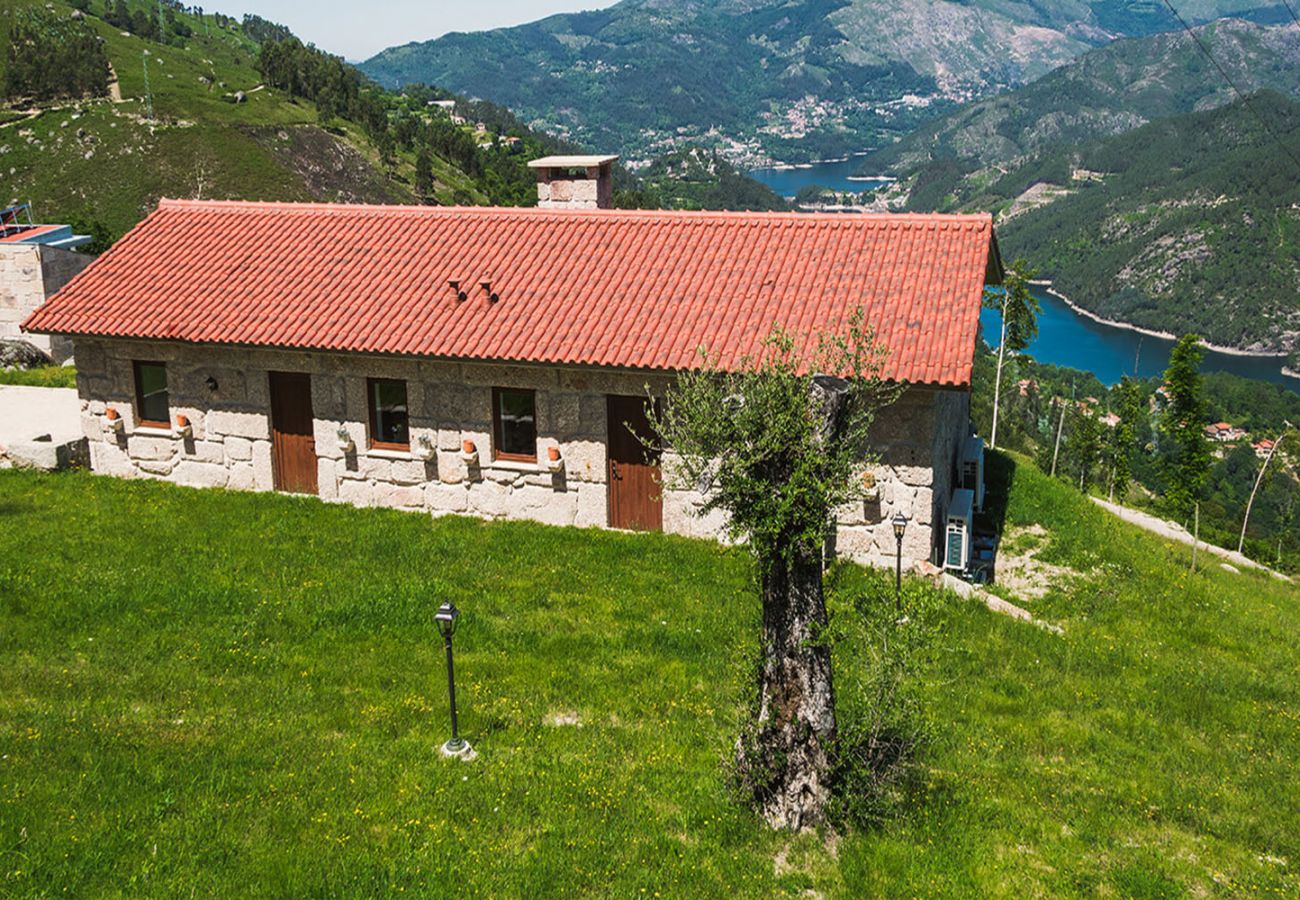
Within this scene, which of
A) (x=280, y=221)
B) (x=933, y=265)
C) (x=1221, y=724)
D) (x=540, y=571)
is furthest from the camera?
(x=280, y=221)

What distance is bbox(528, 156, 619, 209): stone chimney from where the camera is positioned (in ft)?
70.8

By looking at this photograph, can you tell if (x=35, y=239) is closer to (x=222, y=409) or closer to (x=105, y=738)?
(x=222, y=409)

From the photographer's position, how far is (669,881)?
297 inches

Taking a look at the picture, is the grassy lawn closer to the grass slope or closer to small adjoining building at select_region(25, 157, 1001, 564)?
small adjoining building at select_region(25, 157, 1001, 564)

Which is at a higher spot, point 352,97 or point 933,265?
point 352,97

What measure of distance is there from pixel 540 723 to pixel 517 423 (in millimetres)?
7325

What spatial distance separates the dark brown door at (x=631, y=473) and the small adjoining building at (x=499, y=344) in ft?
0.13

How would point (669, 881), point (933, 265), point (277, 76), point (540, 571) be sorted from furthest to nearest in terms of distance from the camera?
1. point (277, 76)
2. point (933, 265)
3. point (540, 571)
4. point (669, 881)

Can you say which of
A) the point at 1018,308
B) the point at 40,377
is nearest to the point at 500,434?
the point at 40,377

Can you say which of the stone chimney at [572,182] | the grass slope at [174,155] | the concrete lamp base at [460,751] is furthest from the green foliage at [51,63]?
the concrete lamp base at [460,751]

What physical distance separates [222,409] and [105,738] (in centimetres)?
981

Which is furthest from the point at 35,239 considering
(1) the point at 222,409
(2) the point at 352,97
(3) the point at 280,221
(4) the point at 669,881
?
(2) the point at 352,97

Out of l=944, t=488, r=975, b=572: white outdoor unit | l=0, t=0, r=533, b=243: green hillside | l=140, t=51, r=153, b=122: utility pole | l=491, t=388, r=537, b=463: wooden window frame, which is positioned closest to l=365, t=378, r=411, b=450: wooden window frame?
l=491, t=388, r=537, b=463: wooden window frame

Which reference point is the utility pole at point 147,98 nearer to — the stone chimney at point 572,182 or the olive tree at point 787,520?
the stone chimney at point 572,182
